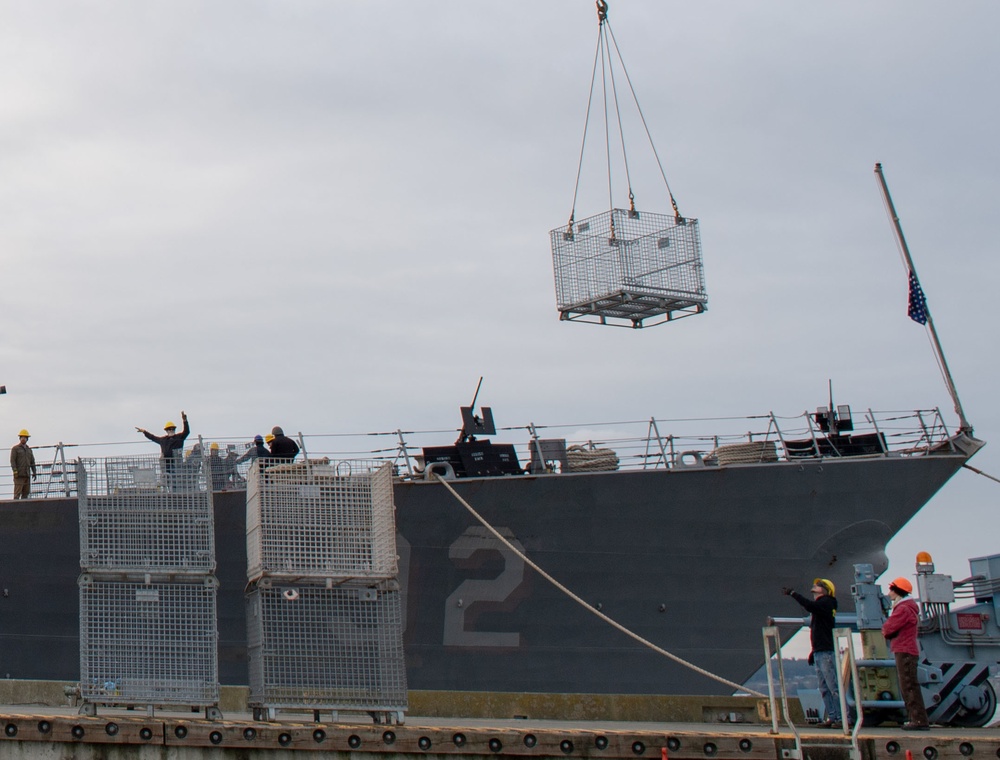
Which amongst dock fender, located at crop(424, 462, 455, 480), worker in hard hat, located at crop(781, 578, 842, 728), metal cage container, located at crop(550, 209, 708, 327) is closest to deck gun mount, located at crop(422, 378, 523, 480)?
dock fender, located at crop(424, 462, 455, 480)

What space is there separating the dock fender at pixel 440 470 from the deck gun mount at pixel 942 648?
7.30 meters

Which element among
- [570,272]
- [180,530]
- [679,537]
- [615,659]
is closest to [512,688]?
[615,659]

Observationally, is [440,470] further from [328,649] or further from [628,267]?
[328,649]

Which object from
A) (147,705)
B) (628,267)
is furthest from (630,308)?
(147,705)

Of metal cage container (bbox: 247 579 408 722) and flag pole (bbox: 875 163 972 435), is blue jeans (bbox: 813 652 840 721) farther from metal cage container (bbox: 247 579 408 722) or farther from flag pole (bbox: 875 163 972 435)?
flag pole (bbox: 875 163 972 435)

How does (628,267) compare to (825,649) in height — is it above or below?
above

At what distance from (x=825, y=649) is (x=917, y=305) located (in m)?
9.74

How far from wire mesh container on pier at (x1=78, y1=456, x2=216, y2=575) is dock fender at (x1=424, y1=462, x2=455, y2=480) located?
722 cm

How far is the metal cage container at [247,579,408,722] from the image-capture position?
9594 millimetres

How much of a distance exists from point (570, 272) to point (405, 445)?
3.33 m

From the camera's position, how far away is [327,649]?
9773mm

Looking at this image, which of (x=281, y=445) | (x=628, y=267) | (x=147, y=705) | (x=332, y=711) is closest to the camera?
(x=147, y=705)

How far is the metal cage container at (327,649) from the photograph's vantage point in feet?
31.5

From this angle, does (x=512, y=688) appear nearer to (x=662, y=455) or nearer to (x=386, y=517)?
(x=662, y=455)
